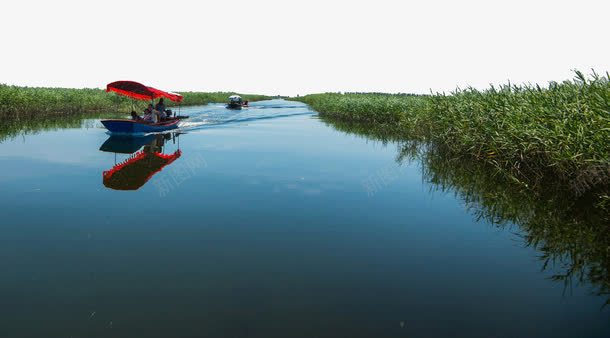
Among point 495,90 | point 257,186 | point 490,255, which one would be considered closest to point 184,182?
point 257,186

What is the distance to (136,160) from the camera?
13.9 meters

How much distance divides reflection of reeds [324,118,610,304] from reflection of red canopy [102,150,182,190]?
29.2 ft

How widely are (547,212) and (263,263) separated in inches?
278

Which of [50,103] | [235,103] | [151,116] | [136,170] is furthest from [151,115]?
[235,103]

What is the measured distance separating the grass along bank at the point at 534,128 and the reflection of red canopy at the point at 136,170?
10627 millimetres

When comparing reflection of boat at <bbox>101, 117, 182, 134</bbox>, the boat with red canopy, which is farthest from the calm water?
the boat with red canopy

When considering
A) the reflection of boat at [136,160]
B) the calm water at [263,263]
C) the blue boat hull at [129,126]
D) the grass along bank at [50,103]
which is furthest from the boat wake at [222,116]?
the calm water at [263,263]

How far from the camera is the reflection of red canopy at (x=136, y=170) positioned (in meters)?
10.4

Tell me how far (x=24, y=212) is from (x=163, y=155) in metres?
7.55

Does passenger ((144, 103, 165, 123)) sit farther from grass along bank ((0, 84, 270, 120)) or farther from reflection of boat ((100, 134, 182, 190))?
grass along bank ((0, 84, 270, 120))

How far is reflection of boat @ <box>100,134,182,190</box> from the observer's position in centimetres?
1067

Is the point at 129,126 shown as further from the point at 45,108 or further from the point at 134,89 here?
the point at 45,108

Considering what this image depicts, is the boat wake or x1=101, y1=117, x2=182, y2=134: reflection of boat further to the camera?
the boat wake

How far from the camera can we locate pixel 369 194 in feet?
34.2
